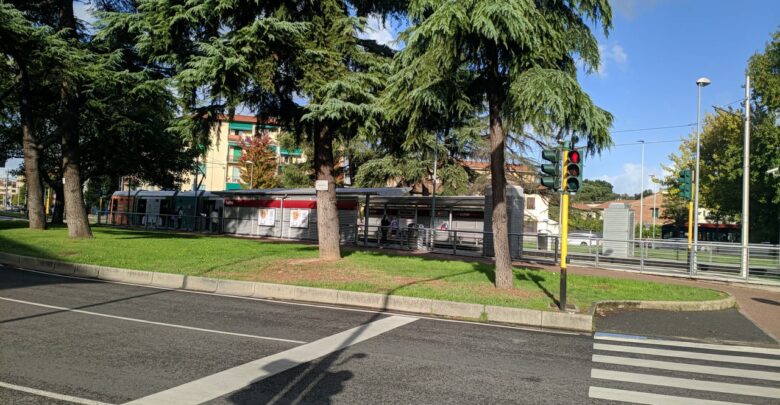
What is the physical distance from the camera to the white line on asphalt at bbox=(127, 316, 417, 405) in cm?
455

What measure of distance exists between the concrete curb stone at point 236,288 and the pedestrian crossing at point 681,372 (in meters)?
7.22

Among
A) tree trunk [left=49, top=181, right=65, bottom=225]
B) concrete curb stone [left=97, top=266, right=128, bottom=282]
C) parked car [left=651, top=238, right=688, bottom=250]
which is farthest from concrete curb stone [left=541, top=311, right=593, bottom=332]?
tree trunk [left=49, top=181, right=65, bottom=225]

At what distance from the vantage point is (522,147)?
3441 centimetres

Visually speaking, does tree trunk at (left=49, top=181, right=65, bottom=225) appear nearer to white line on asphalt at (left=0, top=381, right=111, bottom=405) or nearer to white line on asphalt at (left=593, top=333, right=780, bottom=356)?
white line on asphalt at (left=0, top=381, right=111, bottom=405)

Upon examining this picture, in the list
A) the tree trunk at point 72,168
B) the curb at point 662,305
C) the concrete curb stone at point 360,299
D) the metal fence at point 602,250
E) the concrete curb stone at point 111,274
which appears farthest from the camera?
the tree trunk at point 72,168

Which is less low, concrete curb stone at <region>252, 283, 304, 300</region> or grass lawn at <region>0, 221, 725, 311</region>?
grass lawn at <region>0, 221, 725, 311</region>

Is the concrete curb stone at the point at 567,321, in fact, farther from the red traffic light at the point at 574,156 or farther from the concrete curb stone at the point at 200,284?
the concrete curb stone at the point at 200,284

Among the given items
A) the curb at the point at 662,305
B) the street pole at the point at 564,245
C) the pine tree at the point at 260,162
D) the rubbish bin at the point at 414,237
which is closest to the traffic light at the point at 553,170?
the street pole at the point at 564,245

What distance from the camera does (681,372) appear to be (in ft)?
20.3

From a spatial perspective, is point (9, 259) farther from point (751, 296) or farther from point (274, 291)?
point (751, 296)

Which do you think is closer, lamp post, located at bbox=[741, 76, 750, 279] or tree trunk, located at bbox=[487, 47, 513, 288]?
tree trunk, located at bbox=[487, 47, 513, 288]

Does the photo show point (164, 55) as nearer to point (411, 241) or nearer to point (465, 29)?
point (465, 29)

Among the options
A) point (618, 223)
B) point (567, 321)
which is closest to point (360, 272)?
point (567, 321)

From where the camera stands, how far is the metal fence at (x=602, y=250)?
1708 cm
